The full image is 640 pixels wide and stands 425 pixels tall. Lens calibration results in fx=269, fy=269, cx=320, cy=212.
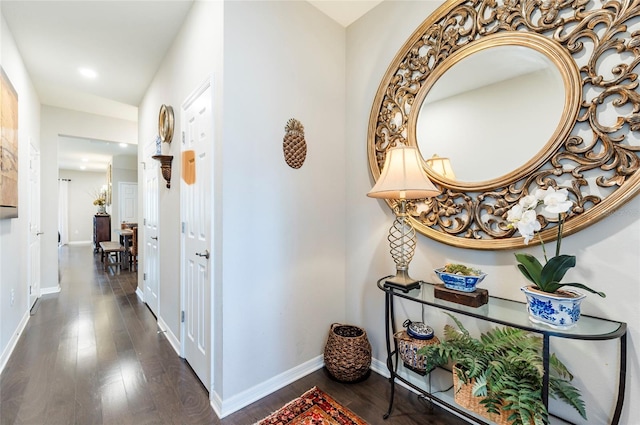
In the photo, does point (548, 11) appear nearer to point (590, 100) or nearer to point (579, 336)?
point (590, 100)

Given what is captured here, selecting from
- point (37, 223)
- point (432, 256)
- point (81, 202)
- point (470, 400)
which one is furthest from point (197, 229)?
point (81, 202)

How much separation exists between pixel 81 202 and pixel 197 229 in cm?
1076

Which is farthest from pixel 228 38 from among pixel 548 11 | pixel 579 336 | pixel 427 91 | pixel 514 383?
pixel 514 383

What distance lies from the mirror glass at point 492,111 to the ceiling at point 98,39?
1.02 metres

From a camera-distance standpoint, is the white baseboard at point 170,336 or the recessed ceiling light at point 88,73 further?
the recessed ceiling light at point 88,73

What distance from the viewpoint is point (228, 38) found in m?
1.61

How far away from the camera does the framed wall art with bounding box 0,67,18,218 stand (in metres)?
1.97

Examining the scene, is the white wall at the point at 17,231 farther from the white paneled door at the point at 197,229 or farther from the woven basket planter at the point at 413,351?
the woven basket planter at the point at 413,351

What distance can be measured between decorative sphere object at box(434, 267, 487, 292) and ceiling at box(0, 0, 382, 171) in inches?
79.4

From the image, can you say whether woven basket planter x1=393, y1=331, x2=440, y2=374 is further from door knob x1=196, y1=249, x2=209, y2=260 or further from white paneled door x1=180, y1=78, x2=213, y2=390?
door knob x1=196, y1=249, x2=209, y2=260

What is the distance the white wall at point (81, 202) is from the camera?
9.43 metres

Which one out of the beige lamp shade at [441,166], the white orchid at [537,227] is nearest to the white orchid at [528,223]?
the white orchid at [537,227]

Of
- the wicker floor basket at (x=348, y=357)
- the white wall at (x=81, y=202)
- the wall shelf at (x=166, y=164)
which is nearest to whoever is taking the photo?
the wicker floor basket at (x=348, y=357)

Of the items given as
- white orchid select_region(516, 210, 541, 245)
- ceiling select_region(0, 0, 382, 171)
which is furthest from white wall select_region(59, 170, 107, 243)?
white orchid select_region(516, 210, 541, 245)
